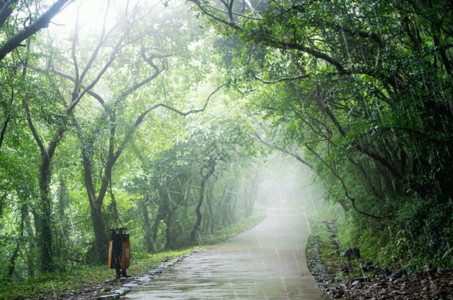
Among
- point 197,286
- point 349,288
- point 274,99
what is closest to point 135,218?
point 274,99

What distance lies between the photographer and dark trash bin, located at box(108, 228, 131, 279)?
845cm

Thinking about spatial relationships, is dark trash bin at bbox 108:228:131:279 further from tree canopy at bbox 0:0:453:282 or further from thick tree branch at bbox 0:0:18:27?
thick tree branch at bbox 0:0:18:27

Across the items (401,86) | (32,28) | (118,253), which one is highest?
(32,28)

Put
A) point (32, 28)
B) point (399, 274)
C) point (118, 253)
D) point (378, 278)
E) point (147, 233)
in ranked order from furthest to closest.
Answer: point (147, 233), point (118, 253), point (32, 28), point (378, 278), point (399, 274)

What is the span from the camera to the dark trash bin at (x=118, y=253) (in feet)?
27.7

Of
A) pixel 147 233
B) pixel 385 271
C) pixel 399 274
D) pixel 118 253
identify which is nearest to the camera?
pixel 399 274

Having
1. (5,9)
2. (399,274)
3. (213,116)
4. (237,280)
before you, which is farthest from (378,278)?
(213,116)

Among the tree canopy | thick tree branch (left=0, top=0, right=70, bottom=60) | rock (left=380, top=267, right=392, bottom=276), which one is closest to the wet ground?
rock (left=380, top=267, right=392, bottom=276)

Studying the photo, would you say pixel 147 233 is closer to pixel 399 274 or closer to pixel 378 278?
pixel 378 278

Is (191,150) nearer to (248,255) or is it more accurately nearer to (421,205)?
(248,255)

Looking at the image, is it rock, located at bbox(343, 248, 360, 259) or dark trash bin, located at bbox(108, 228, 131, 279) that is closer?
dark trash bin, located at bbox(108, 228, 131, 279)

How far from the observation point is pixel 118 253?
854 cm

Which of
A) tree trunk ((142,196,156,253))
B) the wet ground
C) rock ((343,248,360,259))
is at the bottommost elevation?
rock ((343,248,360,259))

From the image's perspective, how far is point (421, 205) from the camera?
24.8ft
